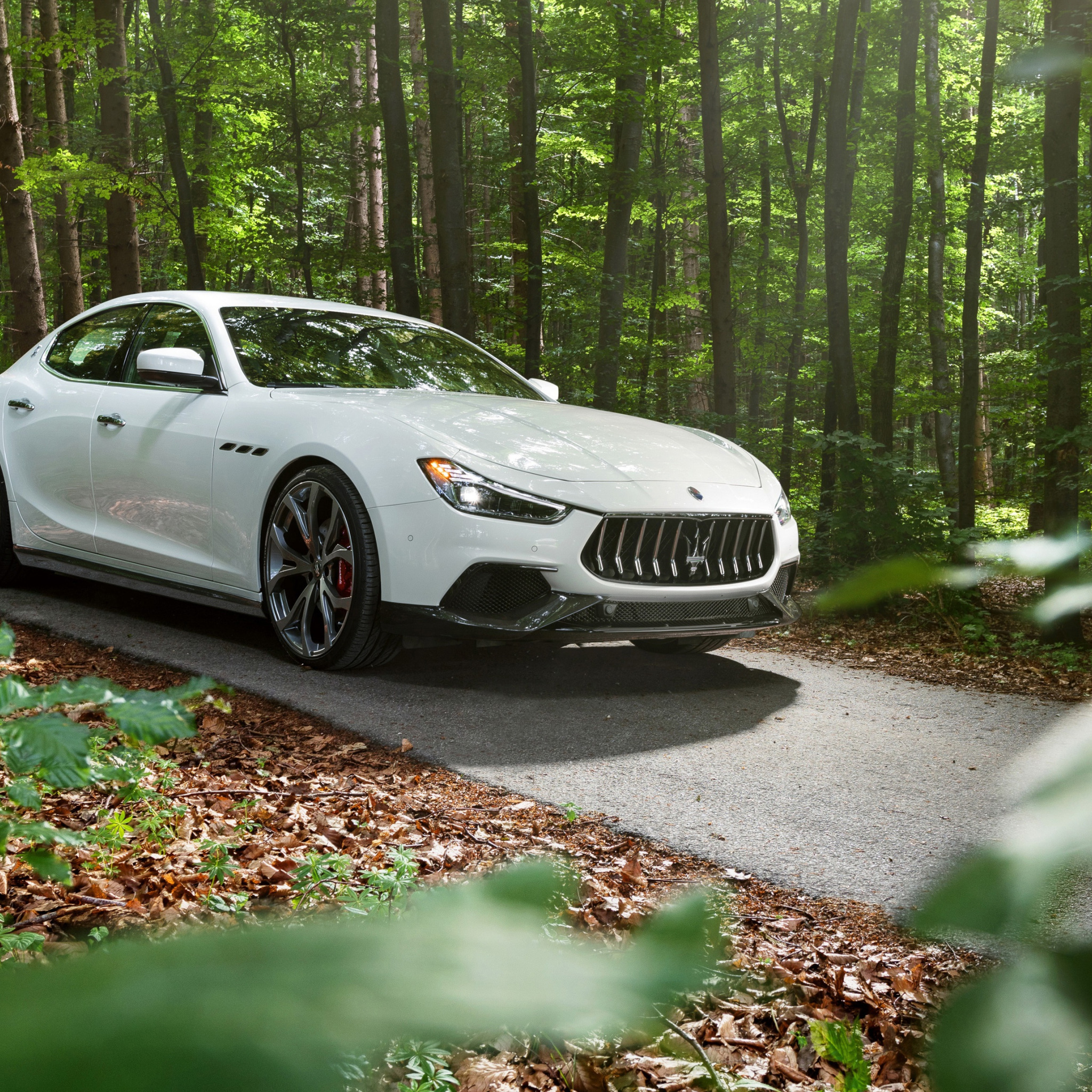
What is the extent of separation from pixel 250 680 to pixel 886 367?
11826mm

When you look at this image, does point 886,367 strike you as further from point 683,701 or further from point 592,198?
point 683,701

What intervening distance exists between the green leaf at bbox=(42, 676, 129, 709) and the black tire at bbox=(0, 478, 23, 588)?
237 inches

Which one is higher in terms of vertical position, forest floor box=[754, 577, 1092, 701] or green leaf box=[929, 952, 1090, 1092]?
green leaf box=[929, 952, 1090, 1092]

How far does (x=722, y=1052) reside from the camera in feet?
5.99

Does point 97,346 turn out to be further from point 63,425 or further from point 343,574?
point 343,574

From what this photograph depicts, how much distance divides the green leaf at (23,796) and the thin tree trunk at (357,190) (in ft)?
52.1

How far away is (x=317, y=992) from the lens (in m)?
0.34

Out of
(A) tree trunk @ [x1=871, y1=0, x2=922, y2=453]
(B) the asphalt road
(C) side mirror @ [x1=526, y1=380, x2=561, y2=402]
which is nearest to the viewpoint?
(B) the asphalt road

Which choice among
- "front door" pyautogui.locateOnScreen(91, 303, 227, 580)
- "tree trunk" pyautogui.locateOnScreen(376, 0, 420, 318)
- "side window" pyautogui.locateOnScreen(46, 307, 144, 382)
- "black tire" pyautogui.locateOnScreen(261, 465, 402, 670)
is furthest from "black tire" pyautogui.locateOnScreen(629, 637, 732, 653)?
"tree trunk" pyautogui.locateOnScreen(376, 0, 420, 318)

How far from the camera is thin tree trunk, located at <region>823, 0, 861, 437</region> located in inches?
431

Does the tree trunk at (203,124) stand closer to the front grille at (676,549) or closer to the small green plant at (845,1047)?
the front grille at (676,549)

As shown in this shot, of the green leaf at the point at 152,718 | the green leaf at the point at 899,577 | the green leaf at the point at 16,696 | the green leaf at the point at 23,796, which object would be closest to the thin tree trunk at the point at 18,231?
the green leaf at the point at 23,796

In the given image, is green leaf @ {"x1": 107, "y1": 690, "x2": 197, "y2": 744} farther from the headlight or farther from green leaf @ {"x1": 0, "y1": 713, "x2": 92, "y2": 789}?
the headlight

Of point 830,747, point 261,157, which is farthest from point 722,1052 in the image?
point 261,157
